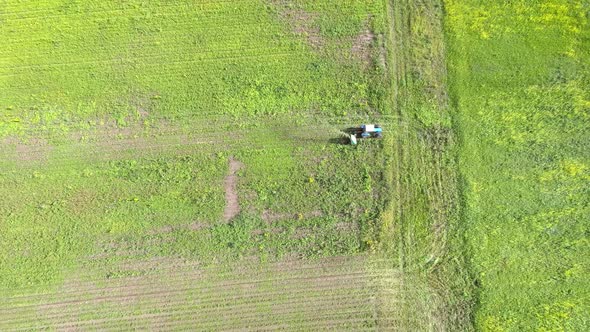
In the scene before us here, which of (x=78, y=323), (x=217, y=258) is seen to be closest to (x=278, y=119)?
(x=217, y=258)

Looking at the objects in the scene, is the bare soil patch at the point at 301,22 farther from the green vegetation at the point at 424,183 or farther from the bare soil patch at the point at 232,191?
the bare soil patch at the point at 232,191

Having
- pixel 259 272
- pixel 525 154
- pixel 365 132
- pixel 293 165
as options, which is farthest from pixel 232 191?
pixel 525 154

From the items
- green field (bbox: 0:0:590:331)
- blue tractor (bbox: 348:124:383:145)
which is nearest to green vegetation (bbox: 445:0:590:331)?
green field (bbox: 0:0:590:331)

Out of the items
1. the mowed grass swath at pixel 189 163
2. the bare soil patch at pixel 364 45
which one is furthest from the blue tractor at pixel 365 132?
the bare soil patch at pixel 364 45

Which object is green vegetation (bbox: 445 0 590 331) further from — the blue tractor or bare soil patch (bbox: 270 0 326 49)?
bare soil patch (bbox: 270 0 326 49)

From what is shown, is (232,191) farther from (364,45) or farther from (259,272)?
(364,45)

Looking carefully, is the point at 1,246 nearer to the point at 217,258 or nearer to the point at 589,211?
the point at 217,258
